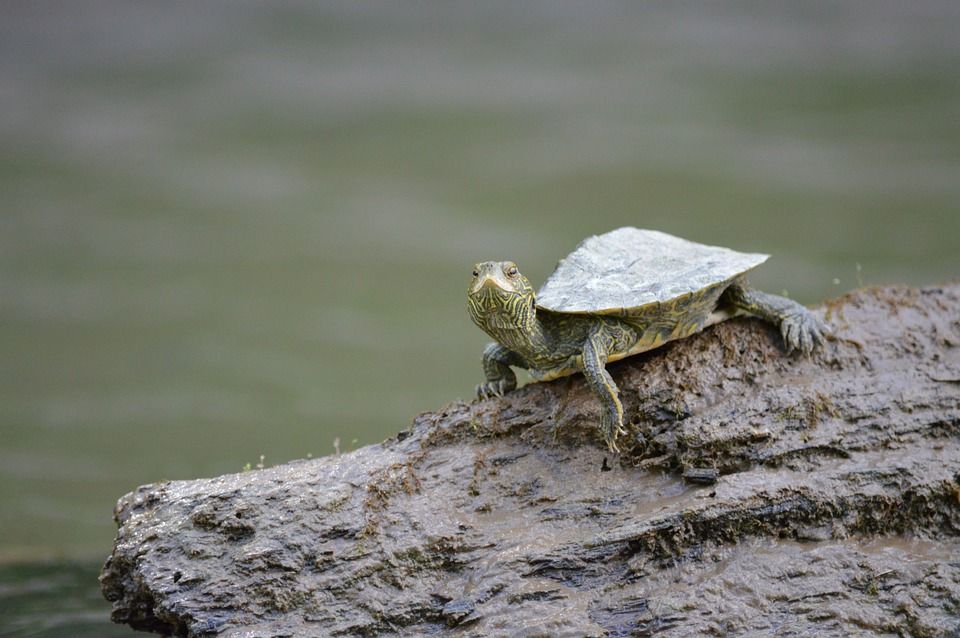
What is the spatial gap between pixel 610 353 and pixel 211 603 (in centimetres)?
230

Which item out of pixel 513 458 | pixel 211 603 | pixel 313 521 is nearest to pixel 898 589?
pixel 513 458

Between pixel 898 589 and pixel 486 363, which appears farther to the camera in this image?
pixel 486 363

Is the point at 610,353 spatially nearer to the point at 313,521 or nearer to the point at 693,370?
the point at 693,370

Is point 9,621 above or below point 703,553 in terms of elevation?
above

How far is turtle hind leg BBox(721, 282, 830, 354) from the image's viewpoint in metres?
4.86

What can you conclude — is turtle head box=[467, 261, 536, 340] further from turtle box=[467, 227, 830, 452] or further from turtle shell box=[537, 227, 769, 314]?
turtle shell box=[537, 227, 769, 314]

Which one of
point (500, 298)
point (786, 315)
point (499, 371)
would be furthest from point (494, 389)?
point (786, 315)

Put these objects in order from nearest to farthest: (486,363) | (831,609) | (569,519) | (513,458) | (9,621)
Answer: (831,609), (569,519), (513,458), (486,363), (9,621)

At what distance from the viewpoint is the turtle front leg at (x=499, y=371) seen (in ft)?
16.3

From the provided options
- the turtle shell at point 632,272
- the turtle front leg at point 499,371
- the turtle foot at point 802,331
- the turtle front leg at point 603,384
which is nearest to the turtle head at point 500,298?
the turtle shell at point 632,272

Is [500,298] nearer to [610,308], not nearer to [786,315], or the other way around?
[610,308]

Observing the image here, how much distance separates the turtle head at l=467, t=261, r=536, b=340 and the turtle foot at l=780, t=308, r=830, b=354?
1483 mm

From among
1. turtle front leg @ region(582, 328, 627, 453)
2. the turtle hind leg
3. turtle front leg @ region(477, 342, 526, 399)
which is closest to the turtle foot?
the turtle hind leg

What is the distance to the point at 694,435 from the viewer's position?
14.6ft
